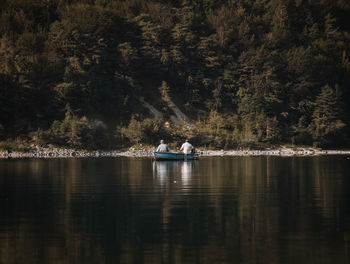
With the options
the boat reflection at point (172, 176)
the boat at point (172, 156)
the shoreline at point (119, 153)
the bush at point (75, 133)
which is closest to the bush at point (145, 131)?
the shoreline at point (119, 153)

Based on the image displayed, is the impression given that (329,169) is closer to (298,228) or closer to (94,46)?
(298,228)

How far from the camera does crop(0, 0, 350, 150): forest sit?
88.0 m

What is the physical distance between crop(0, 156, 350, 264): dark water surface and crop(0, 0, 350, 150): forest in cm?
4708

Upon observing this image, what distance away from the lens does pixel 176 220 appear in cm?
2402

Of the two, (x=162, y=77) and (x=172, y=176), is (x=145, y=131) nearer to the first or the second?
(x=162, y=77)

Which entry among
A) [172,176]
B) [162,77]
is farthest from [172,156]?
[162,77]

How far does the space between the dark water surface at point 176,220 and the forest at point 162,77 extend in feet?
154

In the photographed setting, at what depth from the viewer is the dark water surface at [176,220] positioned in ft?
61.2

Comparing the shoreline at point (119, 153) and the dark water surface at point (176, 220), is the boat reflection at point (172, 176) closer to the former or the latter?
the dark water surface at point (176, 220)

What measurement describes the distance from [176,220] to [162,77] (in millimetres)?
80546

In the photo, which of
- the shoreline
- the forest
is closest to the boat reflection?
the shoreline

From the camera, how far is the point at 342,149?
93.9 metres

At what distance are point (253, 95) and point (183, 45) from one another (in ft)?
41.1

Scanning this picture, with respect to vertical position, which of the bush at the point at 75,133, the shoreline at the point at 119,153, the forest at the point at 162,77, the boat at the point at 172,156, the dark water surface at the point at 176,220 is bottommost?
the dark water surface at the point at 176,220
